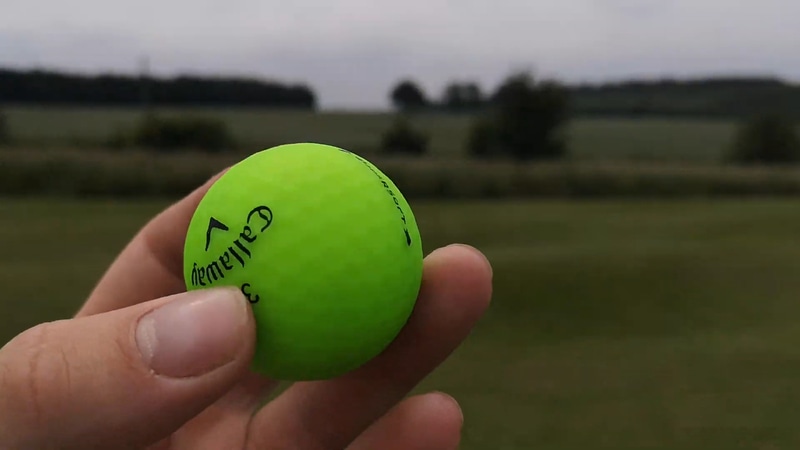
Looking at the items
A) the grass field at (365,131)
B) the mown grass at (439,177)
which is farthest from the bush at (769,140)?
the mown grass at (439,177)

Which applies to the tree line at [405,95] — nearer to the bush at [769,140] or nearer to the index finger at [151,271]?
the bush at [769,140]

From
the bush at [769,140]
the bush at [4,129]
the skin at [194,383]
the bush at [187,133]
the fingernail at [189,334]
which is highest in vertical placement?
the fingernail at [189,334]

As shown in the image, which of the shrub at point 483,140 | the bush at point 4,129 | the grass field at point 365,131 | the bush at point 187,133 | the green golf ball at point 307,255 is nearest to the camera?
the green golf ball at point 307,255

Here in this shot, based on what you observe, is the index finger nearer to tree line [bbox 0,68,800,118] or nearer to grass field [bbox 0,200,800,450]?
grass field [bbox 0,200,800,450]

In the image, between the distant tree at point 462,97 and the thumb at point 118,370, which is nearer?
the thumb at point 118,370

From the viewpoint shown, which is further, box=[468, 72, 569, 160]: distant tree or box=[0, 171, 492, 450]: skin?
box=[468, 72, 569, 160]: distant tree

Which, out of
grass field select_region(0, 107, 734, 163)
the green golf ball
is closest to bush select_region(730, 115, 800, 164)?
grass field select_region(0, 107, 734, 163)

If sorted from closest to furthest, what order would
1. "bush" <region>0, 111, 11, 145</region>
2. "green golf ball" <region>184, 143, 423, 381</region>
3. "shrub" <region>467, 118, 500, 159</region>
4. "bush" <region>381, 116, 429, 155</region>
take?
1. "green golf ball" <region>184, 143, 423, 381</region>
2. "bush" <region>0, 111, 11, 145</region>
3. "bush" <region>381, 116, 429, 155</region>
4. "shrub" <region>467, 118, 500, 159</region>
